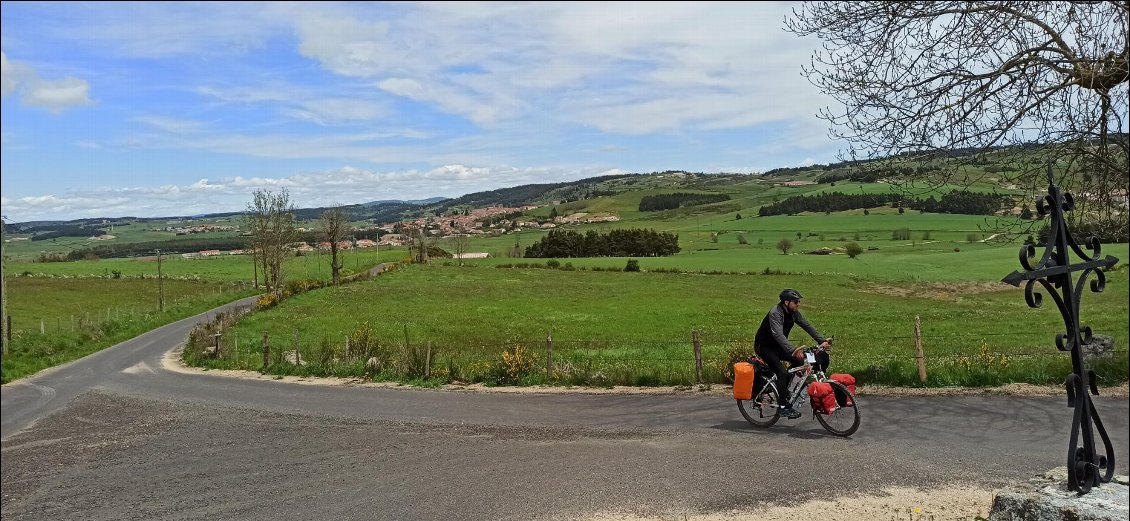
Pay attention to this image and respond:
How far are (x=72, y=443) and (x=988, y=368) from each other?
669 inches

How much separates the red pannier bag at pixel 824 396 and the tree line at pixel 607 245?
99540 mm

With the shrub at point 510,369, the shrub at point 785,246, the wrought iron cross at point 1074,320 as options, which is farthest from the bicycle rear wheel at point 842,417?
the shrub at point 785,246

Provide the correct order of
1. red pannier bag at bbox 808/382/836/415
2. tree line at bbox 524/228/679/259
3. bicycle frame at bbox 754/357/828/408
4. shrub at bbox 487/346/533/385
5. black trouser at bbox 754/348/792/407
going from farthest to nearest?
→ tree line at bbox 524/228/679/259 → shrub at bbox 487/346/533/385 → black trouser at bbox 754/348/792/407 → bicycle frame at bbox 754/357/828/408 → red pannier bag at bbox 808/382/836/415

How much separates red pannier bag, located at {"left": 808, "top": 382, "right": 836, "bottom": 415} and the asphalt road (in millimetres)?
A: 434

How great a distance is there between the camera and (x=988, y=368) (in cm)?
1227

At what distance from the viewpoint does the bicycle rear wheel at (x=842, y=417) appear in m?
9.06

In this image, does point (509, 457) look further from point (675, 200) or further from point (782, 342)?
point (675, 200)

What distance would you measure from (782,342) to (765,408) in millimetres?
1200

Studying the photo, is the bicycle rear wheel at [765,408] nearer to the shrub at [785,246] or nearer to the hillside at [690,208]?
the hillside at [690,208]

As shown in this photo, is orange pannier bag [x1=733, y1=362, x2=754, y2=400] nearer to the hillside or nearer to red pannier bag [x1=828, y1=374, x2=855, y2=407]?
red pannier bag [x1=828, y1=374, x2=855, y2=407]

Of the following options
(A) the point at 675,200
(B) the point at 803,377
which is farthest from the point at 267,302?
(A) the point at 675,200

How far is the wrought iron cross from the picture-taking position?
4.77m

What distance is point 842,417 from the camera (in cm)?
927

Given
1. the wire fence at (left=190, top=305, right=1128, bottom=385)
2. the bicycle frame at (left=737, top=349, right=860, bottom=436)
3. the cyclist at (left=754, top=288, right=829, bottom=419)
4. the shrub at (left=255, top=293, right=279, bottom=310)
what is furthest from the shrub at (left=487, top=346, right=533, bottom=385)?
the shrub at (left=255, top=293, right=279, bottom=310)
